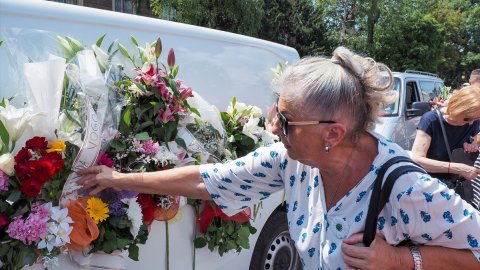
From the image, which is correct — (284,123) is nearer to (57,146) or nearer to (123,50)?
(57,146)

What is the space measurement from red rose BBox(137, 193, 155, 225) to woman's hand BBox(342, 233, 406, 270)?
0.98 meters

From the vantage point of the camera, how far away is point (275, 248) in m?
3.48

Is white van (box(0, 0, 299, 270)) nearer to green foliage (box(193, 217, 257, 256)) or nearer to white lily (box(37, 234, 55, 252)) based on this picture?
green foliage (box(193, 217, 257, 256))

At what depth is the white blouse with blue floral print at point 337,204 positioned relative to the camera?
155cm

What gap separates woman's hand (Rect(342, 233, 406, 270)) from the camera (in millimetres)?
1562

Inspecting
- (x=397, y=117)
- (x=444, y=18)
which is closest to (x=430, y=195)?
(x=397, y=117)

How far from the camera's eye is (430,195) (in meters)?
1.54

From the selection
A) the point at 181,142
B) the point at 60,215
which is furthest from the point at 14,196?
the point at 181,142

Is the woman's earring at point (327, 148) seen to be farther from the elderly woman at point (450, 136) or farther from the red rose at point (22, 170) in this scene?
the elderly woman at point (450, 136)

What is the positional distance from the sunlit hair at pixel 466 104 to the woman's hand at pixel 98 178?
258 cm

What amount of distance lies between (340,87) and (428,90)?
797 cm

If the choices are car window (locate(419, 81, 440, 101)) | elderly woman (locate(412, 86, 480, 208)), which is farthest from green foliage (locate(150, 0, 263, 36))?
elderly woman (locate(412, 86, 480, 208))

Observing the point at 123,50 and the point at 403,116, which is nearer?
the point at 123,50

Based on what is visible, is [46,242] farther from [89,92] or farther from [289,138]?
[289,138]
